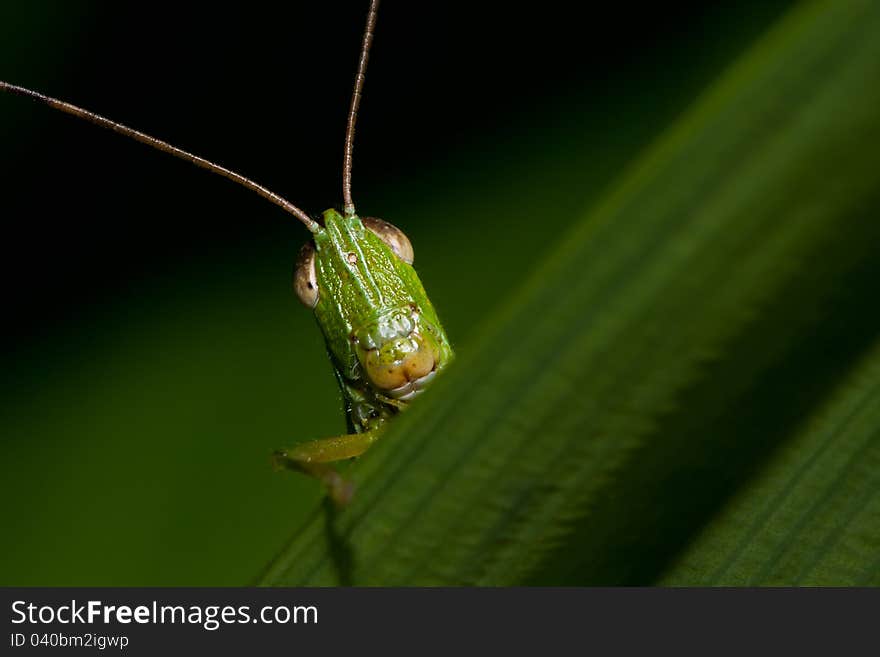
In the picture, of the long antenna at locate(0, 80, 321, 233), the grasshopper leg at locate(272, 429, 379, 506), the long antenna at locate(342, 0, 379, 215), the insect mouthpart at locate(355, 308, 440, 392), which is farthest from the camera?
the insect mouthpart at locate(355, 308, 440, 392)

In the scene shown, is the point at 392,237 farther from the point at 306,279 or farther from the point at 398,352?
the point at 398,352

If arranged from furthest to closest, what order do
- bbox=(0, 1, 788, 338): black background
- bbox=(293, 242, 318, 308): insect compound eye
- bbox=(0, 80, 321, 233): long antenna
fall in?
1. bbox=(0, 1, 788, 338): black background
2. bbox=(293, 242, 318, 308): insect compound eye
3. bbox=(0, 80, 321, 233): long antenna

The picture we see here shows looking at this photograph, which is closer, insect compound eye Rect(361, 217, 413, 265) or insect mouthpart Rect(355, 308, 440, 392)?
insect mouthpart Rect(355, 308, 440, 392)

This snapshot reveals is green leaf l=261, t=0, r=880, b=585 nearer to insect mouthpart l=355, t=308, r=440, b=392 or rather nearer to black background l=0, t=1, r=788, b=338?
insect mouthpart l=355, t=308, r=440, b=392

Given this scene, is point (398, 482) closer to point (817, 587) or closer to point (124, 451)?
point (817, 587)

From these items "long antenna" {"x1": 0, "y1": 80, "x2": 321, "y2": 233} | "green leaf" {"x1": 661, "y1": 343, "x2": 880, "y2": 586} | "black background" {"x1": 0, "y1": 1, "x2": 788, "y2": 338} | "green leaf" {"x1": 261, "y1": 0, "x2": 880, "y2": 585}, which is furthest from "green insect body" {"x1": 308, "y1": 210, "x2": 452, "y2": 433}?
"green leaf" {"x1": 661, "y1": 343, "x2": 880, "y2": 586}

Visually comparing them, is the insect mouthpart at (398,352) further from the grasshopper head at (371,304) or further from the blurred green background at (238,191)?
the blurred green background at (238,191)

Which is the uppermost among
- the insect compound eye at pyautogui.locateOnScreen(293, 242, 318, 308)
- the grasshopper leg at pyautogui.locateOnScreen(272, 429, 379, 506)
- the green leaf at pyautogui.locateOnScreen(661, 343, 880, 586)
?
the green leaf at pyautogui.locateOnScreen(661, 343, 880, 586)
